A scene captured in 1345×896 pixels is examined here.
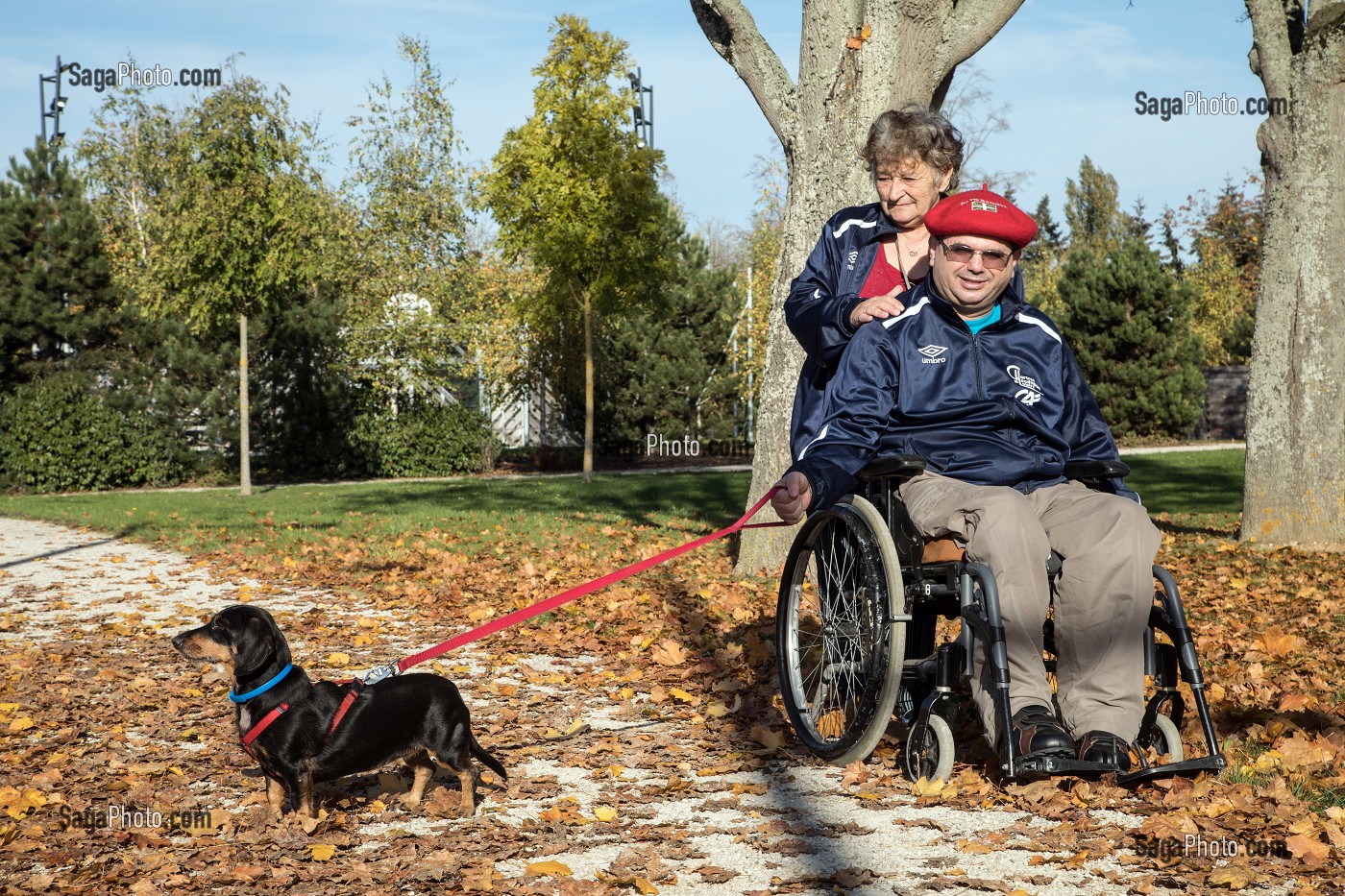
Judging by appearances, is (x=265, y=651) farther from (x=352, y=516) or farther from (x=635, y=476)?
(x=635, y=476)

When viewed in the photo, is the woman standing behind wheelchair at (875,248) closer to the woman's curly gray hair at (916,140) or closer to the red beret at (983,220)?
the woman's curly gray hair at (916,140)

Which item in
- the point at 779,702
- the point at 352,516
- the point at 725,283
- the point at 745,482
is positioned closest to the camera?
the point at 779,702

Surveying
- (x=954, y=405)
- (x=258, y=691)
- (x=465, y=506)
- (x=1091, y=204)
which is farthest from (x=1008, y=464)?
(x=1091, y=204)

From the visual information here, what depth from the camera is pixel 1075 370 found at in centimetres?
395

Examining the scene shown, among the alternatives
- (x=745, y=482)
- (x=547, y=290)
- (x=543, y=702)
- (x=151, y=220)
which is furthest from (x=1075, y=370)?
(x=151, y=220)

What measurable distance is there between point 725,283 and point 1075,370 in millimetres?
21487

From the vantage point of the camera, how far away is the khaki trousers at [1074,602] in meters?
3.34

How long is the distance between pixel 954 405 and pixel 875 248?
96 cm

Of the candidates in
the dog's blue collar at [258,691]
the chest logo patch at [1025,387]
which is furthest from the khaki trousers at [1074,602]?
the dog's blue collar at [258,691]

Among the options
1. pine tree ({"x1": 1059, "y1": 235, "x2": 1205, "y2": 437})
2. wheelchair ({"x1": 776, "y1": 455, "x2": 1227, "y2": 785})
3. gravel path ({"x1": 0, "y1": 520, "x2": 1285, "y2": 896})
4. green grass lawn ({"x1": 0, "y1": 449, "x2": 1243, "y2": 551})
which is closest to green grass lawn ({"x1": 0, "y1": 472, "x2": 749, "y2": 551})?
green grass lawn ({"x1": 0, "y1": 449, "x2": 1243, "y2": 551})

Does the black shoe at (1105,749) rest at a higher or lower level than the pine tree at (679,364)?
lower

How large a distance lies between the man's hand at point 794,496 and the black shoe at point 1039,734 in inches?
34.8

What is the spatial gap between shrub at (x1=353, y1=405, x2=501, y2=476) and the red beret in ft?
63.4

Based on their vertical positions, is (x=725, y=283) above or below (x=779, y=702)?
above
